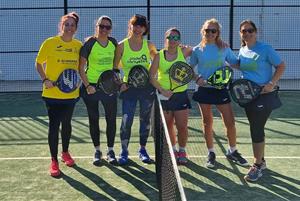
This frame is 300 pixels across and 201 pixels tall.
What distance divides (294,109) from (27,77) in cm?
882

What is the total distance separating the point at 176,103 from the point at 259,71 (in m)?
1.19

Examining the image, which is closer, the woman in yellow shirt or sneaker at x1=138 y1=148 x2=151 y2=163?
the woman in yellow shirt

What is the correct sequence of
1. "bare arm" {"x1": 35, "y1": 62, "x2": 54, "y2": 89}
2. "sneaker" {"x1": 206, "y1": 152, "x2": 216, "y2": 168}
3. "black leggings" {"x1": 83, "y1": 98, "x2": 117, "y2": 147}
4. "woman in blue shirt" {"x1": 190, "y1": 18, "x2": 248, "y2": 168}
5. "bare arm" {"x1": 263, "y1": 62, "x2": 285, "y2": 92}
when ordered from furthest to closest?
"sneaker" {"x1": 206, "y1": 152, "x2": 216, "y2": 168} < "black leggings" {"x1": 83, "y1": 98, "x2": 117, "y2": 147} < "woman in blue shirt" {"x1": 190, "y1": 18, "x2": 248, "y2": 168} < "bare arm" {"x1": 35, "y1": 62, "x2": 54, "y2": 89} < "bare arm" {"x1": 263, "y1": 62, "x2": 285, "y2": 92}

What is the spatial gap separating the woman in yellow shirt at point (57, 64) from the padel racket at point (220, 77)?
67.8 inches

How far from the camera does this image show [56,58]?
5676mm

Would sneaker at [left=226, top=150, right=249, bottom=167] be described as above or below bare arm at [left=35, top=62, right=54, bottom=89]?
below

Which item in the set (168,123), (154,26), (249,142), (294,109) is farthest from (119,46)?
(154,26)

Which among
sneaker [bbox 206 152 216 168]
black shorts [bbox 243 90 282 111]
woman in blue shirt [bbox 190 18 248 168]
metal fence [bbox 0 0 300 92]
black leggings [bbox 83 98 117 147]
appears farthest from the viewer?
metal fence [bbox 0 0 300 92]

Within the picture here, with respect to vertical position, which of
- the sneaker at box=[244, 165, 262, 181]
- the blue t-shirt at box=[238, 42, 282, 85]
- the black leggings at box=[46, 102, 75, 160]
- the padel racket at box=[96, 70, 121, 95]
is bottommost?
the sneaker at box=[244, 165, 262, 181]

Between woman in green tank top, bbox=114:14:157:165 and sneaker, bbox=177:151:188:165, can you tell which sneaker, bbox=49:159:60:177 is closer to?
woman in green tank top, bbox=114:14:157:165

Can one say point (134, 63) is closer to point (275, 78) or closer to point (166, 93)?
point (166, 93)

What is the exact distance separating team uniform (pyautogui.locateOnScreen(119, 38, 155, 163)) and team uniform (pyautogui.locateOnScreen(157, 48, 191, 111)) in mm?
218

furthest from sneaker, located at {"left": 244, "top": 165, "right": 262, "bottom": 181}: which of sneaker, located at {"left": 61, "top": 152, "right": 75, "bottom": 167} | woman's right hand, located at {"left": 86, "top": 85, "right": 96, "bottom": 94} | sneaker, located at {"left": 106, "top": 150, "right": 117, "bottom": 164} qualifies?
sneaker, located at {"left": 61, "top": 152, "right": 75, "bottom": 167}

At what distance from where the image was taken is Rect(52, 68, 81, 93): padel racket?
5660mm
